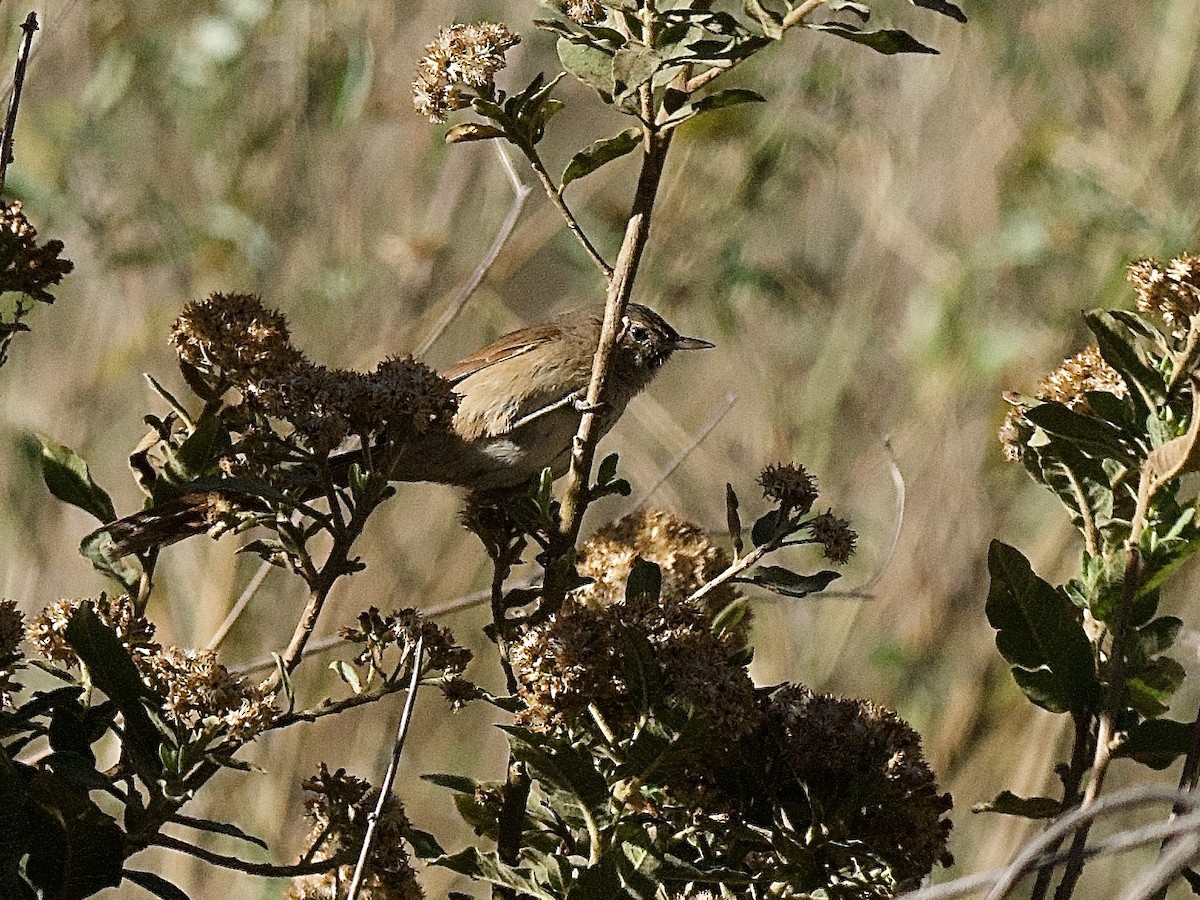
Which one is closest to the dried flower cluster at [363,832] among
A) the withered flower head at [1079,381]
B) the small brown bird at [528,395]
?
the withered flower head at [1079,381]

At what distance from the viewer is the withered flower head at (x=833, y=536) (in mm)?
1489

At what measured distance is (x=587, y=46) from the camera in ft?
4.15

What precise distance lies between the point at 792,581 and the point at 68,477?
2.45 feet

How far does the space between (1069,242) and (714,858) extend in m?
3.55

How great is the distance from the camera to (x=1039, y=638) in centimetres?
134

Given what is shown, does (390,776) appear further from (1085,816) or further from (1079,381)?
(1079,381)

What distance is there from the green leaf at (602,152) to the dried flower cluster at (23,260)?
0.44m

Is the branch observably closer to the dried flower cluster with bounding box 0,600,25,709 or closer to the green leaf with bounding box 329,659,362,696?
the green leaf with bounding box 329,659,362,696

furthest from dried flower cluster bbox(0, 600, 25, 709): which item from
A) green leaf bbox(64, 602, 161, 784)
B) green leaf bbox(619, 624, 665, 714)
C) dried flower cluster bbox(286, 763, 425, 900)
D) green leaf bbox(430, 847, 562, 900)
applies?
green leaf bbox(619, 624, 665, 714)

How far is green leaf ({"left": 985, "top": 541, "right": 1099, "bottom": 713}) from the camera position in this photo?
133 cm

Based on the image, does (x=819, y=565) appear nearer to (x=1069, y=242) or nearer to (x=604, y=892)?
(x=1069, y=242)

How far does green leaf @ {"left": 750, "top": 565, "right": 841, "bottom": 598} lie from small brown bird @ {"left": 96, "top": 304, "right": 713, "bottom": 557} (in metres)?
0.97

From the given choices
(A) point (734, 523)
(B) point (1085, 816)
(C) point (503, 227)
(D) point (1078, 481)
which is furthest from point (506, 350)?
(B) point (1085, 816)

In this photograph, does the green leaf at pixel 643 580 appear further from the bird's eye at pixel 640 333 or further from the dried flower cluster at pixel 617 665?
the bird's eye at pixel 640 333
